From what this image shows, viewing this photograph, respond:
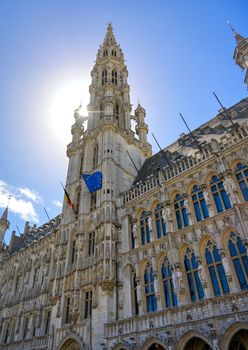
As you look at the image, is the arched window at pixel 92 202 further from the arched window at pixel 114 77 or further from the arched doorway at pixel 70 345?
the arched window at pixel 114 77

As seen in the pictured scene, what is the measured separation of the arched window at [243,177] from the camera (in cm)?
1914

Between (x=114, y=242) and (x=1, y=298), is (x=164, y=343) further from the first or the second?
(x=1, y=298)

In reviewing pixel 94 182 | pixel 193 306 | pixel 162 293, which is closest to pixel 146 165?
pixel 94 182

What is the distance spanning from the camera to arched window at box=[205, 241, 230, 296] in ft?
57.0

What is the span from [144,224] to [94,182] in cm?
716

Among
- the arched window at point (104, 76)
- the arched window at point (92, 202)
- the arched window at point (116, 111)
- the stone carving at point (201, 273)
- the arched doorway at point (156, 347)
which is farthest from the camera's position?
the arched window at point (104, 76)

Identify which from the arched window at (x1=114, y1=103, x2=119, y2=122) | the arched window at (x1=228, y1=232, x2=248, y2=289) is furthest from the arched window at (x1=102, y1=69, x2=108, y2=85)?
the arched window at (x1=228, y1=232, x2=248, y2=289)

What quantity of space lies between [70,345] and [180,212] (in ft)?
45.6

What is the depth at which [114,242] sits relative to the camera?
2434 centimetres

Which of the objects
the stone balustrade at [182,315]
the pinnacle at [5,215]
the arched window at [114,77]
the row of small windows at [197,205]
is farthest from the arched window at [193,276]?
the pinnacle at [5,215]

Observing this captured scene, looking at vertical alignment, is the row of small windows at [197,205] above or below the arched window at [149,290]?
above

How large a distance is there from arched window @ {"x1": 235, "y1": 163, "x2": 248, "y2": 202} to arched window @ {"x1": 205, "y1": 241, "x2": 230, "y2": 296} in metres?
4.06

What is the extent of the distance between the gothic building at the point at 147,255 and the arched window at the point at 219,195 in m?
0.08

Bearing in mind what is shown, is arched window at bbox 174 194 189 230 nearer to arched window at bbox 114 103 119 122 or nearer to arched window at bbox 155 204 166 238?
arched window at bbox 155 204 166 238
